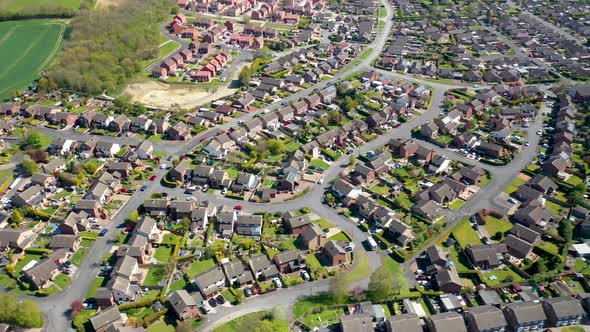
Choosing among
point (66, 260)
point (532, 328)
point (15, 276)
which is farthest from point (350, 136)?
point (15, 276)

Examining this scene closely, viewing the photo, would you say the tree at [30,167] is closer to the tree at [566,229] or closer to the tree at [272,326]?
the tree at [272,326]

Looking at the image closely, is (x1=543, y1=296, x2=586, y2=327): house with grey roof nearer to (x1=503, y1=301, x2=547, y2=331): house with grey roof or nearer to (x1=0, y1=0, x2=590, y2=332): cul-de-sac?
(x1=0, y1=0, x2=590, y2=332): cul-de-sac

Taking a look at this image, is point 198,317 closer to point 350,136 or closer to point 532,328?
point 532,328

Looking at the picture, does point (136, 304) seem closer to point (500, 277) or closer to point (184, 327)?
point (184, 327)

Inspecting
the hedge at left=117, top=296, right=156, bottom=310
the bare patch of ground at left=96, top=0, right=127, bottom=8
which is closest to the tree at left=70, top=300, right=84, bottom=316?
the hedge at left=117, top=296, right=156, bottom=310

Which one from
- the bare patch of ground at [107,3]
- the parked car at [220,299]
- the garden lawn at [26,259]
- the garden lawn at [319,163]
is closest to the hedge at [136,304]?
the parked car at [220,299]
